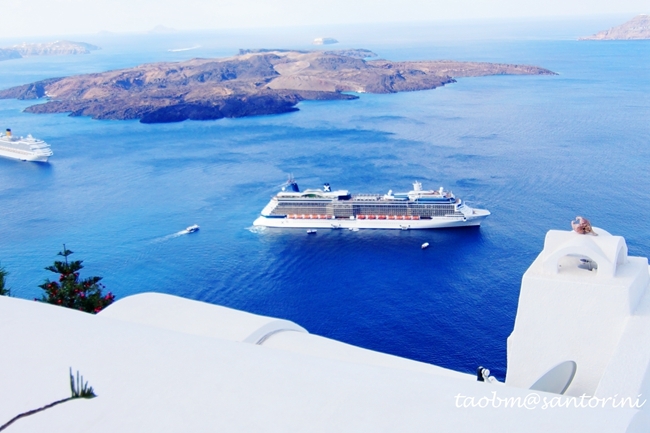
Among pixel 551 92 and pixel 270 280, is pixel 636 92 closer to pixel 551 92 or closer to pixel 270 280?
pixel 551 92

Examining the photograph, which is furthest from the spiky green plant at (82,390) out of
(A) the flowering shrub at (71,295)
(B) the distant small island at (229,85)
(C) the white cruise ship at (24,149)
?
(B) the distant small island at (229,85)

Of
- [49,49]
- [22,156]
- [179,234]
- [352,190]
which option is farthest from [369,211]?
[49,49]

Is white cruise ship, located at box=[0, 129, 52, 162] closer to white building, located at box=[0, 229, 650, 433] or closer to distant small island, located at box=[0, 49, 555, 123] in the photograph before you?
distant small island, located at box=[0, 49, 555, 123]

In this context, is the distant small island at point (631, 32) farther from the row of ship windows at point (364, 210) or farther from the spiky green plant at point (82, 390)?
the spiky green plant at point (82, 390)

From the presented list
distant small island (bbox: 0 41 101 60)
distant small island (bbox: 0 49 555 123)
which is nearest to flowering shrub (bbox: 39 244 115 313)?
distant small island (bbox: 0 49 555 123)

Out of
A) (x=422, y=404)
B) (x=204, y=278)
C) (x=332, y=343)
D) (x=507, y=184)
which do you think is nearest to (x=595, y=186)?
(x=507, y=184)

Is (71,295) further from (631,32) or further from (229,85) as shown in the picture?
(631,32)
